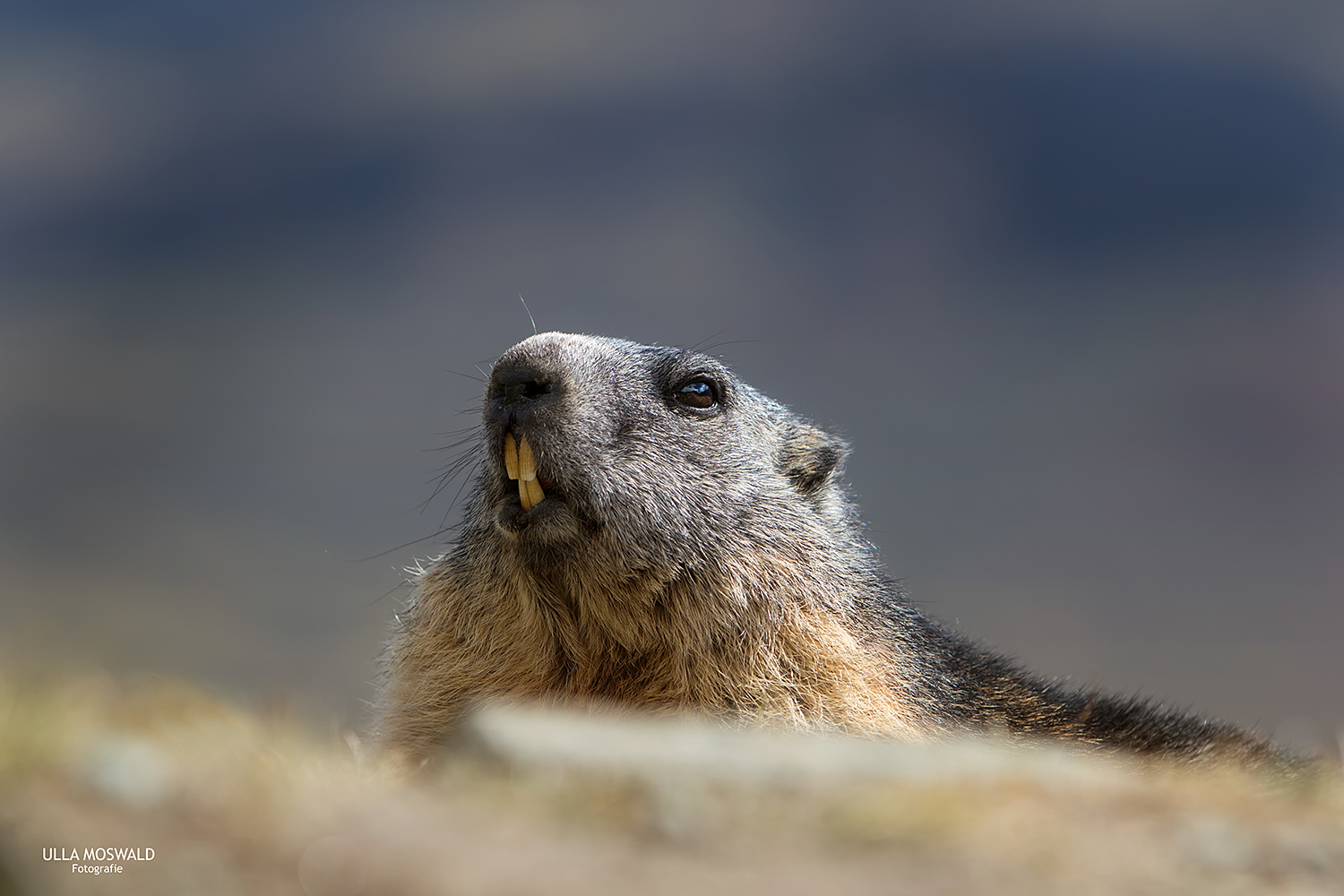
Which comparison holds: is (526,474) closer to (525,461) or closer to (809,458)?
(525,461)

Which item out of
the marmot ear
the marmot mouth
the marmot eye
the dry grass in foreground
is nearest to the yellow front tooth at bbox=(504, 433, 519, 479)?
the marmot mouth

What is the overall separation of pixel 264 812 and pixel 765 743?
7.08 feet

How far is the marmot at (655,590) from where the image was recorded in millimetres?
7715

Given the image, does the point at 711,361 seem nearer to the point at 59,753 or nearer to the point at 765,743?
the point at 765,743

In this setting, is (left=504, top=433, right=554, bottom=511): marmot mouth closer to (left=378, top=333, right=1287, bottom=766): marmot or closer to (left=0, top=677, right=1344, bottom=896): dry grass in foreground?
(left=378, top=333, right=1287, bottom=766): marmot

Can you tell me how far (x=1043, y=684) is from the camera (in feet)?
32.1

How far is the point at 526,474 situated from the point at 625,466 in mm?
682

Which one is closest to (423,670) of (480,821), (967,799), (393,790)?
(393,790)

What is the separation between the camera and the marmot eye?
8.87 metres

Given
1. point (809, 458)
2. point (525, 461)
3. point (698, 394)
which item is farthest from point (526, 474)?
point (809, 458)

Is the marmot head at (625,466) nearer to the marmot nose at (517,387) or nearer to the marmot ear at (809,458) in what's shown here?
the marmot nose at (517,387)

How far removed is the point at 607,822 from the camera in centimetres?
422

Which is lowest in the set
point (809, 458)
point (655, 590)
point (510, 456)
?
point (655, 590)

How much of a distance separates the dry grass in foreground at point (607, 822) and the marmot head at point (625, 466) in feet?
8.78
